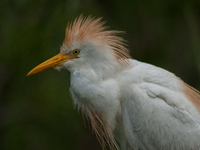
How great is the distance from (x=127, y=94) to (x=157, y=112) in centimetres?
22

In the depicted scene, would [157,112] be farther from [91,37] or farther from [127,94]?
[91,37]

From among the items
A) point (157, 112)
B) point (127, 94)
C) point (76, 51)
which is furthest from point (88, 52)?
point (157, 112)

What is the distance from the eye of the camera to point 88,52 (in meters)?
1.82

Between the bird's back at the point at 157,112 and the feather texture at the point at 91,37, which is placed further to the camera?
the feather texture at the point at 91,37

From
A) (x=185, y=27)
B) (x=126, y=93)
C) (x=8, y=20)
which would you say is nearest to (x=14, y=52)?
(x=8, y=20)

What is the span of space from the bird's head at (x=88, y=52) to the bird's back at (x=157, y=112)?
0.45 feet

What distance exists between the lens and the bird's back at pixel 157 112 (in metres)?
1.72

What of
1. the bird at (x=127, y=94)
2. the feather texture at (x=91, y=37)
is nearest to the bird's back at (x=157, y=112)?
the bird at (x=127, y=94)

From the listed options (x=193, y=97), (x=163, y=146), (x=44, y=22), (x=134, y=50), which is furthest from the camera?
(x=134, y=50)

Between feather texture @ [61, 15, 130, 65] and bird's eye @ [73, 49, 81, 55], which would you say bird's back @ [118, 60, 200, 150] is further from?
bird's eye @ [73, 49, 81, 55]

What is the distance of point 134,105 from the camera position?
1.79 m

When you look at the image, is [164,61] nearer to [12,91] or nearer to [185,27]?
[185,27]

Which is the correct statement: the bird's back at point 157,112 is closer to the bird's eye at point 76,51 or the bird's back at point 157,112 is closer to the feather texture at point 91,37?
the feather texture at point 91,37

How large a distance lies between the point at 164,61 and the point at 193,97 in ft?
4.35
